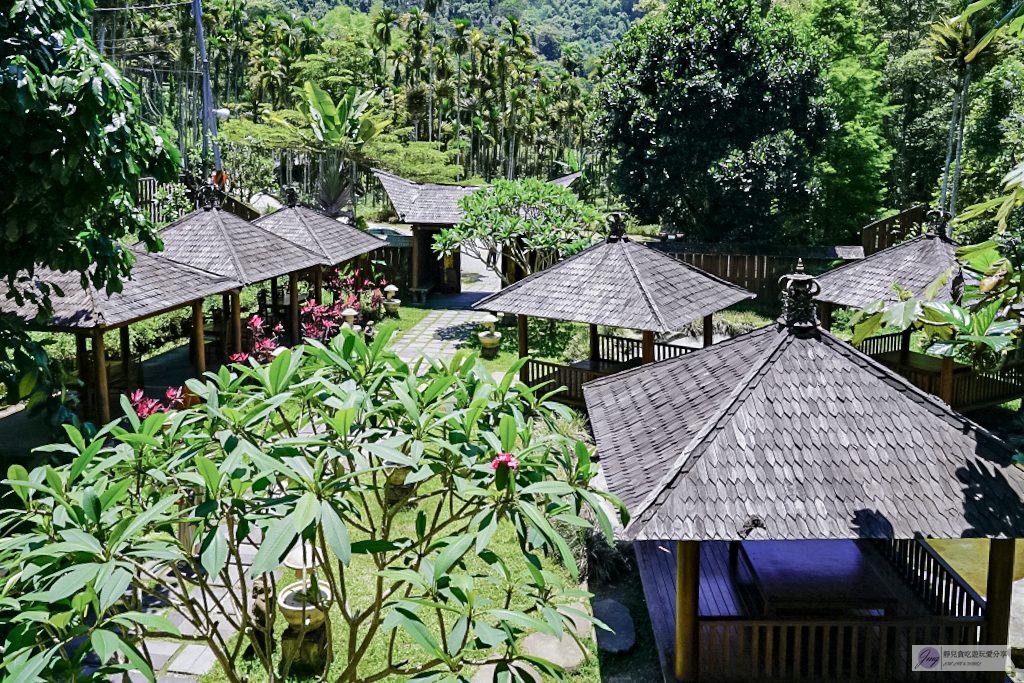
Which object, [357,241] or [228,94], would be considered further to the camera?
[228,94]

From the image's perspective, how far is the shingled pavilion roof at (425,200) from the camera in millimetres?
25141

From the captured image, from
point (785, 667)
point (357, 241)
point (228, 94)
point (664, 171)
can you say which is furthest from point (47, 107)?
point (228, 94)

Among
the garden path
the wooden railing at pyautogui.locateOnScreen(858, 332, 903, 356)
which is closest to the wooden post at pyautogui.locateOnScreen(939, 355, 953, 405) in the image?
the wooden railing at pyautogui.locateOnScreen(858, 332, 903, 356)

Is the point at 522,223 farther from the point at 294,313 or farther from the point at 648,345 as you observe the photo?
the point at 648,345

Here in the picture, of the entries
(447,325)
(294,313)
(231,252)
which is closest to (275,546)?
(231,252)

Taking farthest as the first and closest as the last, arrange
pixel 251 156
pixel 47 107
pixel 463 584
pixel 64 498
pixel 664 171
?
pixel 251 156, pixel 664 171, pixel 47 107, pixel 64 498, pixel 463 584

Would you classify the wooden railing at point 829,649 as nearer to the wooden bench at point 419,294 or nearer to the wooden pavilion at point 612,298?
the wooden pavilion at point 612,298

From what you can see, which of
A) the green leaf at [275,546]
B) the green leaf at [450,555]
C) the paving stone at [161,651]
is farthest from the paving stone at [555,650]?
the green leaf at [275,546]

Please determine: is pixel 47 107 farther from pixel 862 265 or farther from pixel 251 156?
pixel 251 156

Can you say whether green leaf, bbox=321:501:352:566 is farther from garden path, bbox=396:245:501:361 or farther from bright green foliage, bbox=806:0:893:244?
bright green foliage, bbox=806:0:893:244

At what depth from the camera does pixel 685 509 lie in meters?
6.86

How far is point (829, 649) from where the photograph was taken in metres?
7.50

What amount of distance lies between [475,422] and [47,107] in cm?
519

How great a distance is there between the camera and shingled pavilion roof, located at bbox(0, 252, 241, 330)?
11.6 m
